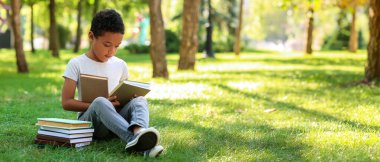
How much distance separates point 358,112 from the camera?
845 centimetres

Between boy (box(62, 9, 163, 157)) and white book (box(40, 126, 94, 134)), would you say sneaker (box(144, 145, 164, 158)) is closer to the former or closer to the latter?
boy (box(62, 9, 163, 157))

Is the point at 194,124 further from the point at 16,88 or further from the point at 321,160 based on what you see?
the point at 16,88

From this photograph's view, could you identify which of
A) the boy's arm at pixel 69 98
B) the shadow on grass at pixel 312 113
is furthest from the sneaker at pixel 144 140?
the shadow on grass at pixel 312 113

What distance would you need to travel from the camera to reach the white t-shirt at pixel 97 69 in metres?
5.59

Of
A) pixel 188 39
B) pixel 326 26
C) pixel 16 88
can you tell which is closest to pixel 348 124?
pixel 16 88

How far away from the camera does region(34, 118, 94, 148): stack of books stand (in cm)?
531

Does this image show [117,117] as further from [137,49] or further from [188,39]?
[137,49]

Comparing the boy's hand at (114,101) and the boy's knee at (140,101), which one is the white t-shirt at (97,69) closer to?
the boy's hand at (114,101)

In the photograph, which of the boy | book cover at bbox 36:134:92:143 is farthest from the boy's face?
book cover at bbox 36:134:92:143

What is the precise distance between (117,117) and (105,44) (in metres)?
0.71

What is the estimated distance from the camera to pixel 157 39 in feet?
51.3

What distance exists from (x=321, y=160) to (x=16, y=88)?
9.24 meters

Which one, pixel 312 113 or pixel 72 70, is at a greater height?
pixel 72 70

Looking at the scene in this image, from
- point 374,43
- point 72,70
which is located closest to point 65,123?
point 72,70
